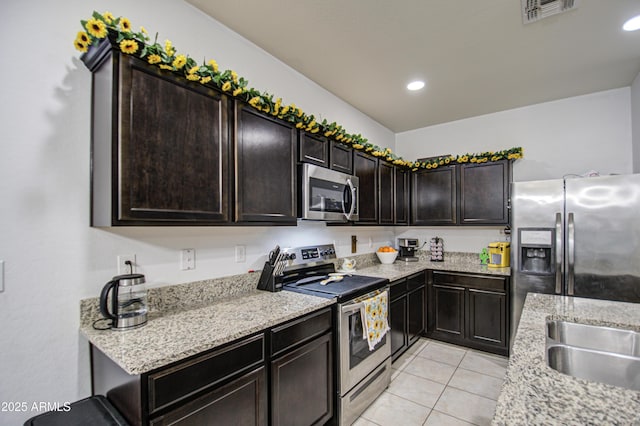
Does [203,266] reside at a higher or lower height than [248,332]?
higher

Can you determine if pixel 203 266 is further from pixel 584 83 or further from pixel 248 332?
pixel 584 83

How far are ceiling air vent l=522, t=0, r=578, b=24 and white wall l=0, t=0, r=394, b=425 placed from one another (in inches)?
91.5

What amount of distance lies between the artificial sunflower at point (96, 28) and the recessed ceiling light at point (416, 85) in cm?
254

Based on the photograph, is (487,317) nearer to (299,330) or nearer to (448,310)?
(448,310)

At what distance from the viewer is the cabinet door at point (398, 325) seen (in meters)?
2.87

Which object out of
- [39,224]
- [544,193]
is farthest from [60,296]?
[544,193]

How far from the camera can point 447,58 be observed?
8.39 ft

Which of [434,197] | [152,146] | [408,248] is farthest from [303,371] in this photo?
[434,197]

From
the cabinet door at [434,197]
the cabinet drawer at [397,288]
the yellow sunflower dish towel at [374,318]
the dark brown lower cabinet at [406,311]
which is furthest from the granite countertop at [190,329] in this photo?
the cabinet door at [434,197]

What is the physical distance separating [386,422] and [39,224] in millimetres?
2440

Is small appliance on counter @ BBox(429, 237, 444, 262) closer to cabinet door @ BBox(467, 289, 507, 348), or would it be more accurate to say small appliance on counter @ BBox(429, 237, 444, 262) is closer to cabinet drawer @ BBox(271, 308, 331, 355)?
cabinet door @ BBox(467, 289, 507, 348)

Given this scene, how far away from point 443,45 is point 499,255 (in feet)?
7.94

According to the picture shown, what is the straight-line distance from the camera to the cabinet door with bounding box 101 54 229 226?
1366 mm

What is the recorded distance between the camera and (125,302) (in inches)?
59.0
